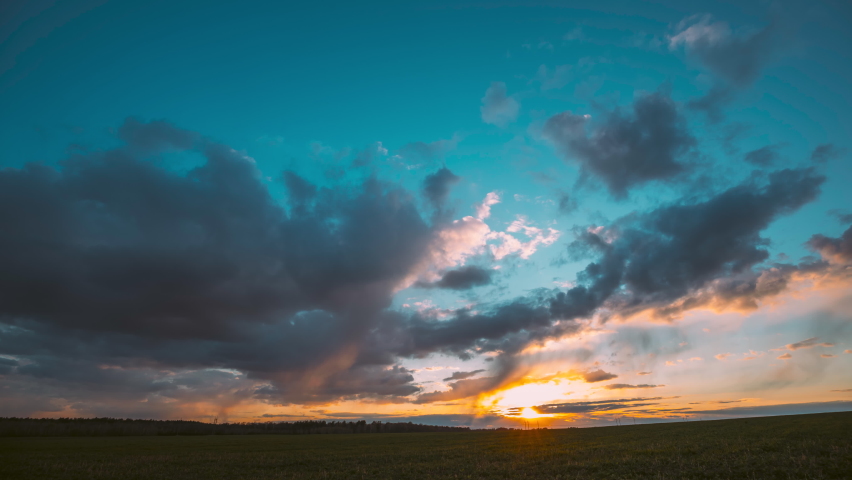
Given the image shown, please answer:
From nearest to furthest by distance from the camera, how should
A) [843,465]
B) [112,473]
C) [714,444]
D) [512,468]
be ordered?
[843,465], [512,468], [112,473], [714,444]

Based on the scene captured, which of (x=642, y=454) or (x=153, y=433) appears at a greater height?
(x=642, y=454)

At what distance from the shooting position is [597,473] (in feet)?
92.3

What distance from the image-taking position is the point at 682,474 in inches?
1025

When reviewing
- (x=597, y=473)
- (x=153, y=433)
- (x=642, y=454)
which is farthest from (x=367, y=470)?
(x=153, y=433)

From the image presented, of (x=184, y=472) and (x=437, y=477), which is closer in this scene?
(x=437, y=477)

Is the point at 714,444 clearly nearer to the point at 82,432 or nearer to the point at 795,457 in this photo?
the point at 795,457

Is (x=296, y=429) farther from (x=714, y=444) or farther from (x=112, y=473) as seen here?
(x=714, y=444)

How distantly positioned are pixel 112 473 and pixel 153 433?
141068 mm

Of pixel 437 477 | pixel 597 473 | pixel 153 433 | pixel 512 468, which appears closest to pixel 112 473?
pixel 437 477

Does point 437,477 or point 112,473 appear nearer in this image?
point 437,477

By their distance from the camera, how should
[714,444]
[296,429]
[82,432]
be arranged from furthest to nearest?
[296,429], [82,432], [714,444]

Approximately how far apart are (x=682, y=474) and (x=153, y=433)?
175298 millimetres

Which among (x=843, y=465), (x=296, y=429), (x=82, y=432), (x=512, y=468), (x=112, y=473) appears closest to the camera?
(x=843, y=465)

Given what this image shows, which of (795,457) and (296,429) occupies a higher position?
(795,457)
